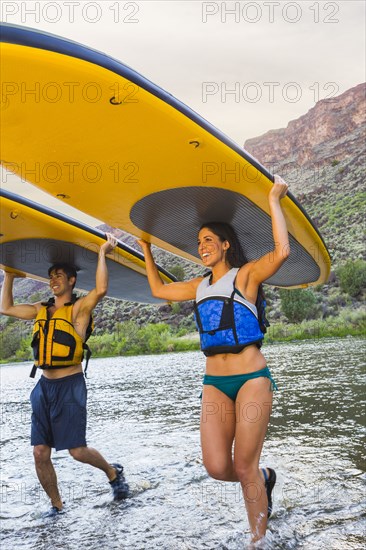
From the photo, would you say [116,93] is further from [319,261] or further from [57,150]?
[319,261]

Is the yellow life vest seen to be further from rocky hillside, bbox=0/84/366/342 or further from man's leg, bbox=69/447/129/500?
rocky hillside, bbox=0/84/366/342

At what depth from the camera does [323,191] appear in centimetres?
6056

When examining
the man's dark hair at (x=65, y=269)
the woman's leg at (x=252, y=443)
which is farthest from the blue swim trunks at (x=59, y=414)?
the woman's leg at (x=252, y=443)

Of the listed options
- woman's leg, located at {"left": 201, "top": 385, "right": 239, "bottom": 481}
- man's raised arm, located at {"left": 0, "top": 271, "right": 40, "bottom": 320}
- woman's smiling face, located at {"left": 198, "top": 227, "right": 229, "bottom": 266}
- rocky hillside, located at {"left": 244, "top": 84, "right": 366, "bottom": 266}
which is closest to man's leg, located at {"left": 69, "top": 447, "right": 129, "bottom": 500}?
man's raised arm, located at {"left": 0, "top": 271, "right": 40, "bottom": 320}

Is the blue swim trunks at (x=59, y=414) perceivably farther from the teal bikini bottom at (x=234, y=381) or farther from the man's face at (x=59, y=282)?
the teal bikini bottom at (x=234, y=381)

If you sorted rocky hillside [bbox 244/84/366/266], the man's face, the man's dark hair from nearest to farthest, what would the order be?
the man's face
the man's dark hair
rocky hillside [bbox 244/84/366/266]

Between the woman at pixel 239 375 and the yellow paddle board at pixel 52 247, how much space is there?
1.42m

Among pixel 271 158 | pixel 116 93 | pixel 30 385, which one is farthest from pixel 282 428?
pixel 271 158

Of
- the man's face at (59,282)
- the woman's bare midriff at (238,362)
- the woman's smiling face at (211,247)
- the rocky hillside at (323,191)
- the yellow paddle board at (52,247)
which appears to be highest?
the rocky hillside at (323,191)

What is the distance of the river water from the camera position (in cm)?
308

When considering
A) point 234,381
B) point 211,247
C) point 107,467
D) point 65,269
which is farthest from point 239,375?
point 65,269

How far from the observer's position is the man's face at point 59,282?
4.11 metres

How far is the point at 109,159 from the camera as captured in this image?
3.01 m

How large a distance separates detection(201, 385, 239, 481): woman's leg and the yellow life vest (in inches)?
54.5
